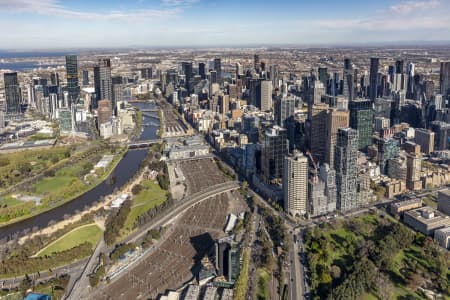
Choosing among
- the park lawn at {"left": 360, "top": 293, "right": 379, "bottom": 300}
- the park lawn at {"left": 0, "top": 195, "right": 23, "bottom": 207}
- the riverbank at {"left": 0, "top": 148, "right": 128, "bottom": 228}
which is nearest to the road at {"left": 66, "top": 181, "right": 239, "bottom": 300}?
the riverbank at {"left": 0, "top": 148, "right": 128, "bottom": 228}

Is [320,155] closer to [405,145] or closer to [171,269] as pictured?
[405,145]


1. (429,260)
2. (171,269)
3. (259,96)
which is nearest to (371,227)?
(429,260)

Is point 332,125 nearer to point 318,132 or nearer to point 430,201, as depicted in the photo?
point 318,132

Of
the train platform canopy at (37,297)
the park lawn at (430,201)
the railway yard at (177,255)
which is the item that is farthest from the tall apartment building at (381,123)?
the train platform canopy at (37,297)

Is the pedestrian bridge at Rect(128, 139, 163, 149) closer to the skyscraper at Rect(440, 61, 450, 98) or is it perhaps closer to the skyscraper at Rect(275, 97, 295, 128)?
the skyscraper at Rect(275, 97, 295, 128)

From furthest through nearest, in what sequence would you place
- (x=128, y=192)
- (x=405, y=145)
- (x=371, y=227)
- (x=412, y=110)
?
(x=412, y=110), (x=405, y=145), (x=128, y=192), (x=371, y=227)

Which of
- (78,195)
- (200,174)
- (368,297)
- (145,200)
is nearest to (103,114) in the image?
(200,174)
